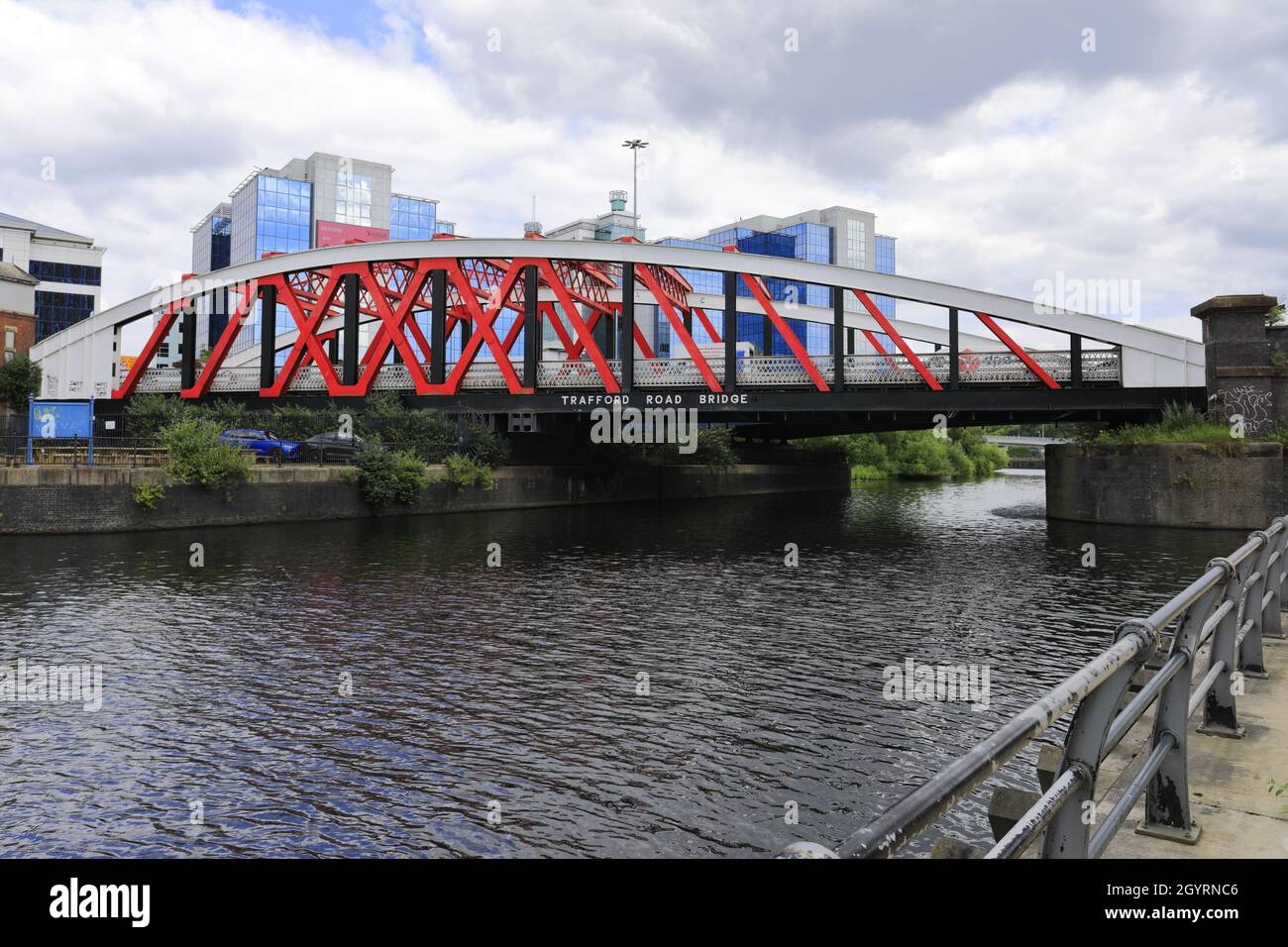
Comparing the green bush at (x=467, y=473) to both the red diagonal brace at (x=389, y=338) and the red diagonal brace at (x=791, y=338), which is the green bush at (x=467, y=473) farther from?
the red diagonal brace at (x=791, y=338)

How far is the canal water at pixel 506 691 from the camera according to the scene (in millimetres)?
8250

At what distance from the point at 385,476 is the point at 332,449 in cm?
358

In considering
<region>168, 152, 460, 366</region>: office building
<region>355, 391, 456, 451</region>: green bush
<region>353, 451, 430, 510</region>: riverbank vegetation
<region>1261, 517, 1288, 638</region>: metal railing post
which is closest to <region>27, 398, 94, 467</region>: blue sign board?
<region>353, 451, 430, 510</region>: riverbank vegetation

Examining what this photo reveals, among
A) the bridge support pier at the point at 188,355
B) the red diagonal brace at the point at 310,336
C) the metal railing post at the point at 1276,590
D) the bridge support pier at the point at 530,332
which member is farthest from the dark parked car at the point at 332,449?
the metal railing post at the point at 1276,590

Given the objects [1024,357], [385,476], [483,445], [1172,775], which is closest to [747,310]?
[483,445]

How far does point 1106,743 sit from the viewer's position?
3.68 m

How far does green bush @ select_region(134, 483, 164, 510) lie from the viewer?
104 ft

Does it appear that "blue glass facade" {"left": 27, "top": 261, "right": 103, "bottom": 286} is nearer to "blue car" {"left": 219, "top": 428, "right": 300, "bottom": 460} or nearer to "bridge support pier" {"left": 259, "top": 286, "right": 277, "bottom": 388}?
"bridge support pier" {"left": 259, "top": 286, "right": 277, "bottom": 388}

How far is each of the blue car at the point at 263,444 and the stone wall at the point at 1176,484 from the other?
33.9 metres

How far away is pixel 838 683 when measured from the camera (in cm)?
1291

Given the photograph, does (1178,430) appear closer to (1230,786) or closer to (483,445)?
(483,445)

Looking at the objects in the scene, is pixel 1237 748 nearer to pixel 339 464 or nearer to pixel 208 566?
pixel 208 566

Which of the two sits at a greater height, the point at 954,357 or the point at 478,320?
the point at 478,320

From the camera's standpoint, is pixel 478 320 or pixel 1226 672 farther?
pixel 478 320
